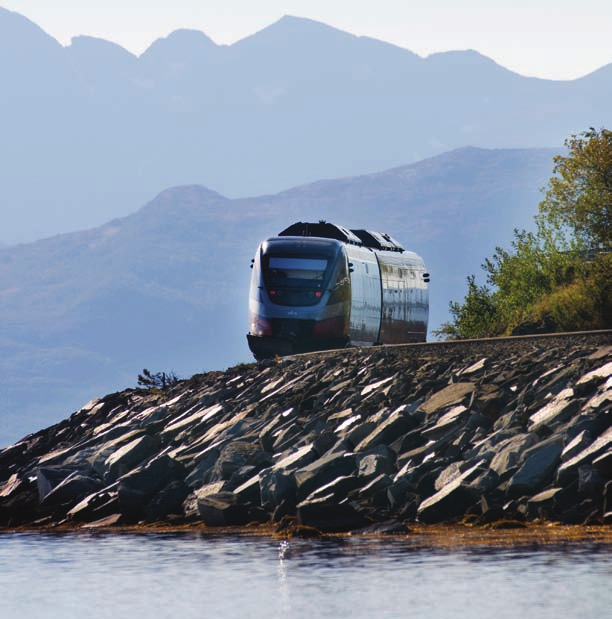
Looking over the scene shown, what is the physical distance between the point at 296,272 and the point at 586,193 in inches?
749

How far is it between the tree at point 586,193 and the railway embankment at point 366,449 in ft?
68.7

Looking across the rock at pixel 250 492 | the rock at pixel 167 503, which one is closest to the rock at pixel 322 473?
the rock at pixel 250 492

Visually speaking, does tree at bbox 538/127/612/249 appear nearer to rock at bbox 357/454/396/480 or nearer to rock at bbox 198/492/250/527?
rock at bbox 357/454/396/480

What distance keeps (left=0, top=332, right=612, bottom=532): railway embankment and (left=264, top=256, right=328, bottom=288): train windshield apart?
3.54m

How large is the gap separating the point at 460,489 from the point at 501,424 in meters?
2.99

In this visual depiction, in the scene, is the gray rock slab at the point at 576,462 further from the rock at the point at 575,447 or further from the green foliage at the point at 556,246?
the green foliage at the point at 556,246

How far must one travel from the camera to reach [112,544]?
26.5 metres

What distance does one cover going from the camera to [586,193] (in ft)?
189

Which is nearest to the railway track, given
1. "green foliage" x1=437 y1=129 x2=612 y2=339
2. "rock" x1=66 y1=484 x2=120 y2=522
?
"rock" x1=66 y1=484 x2=120 y2=522

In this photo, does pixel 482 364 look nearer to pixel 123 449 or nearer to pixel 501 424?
pixel 501 424

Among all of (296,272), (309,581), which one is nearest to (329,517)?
(309,581)

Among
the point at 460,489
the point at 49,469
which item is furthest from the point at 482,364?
the point at 49,469

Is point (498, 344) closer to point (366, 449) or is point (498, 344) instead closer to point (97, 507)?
point (366, 449)

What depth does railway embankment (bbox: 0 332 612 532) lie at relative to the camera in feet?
80.0
